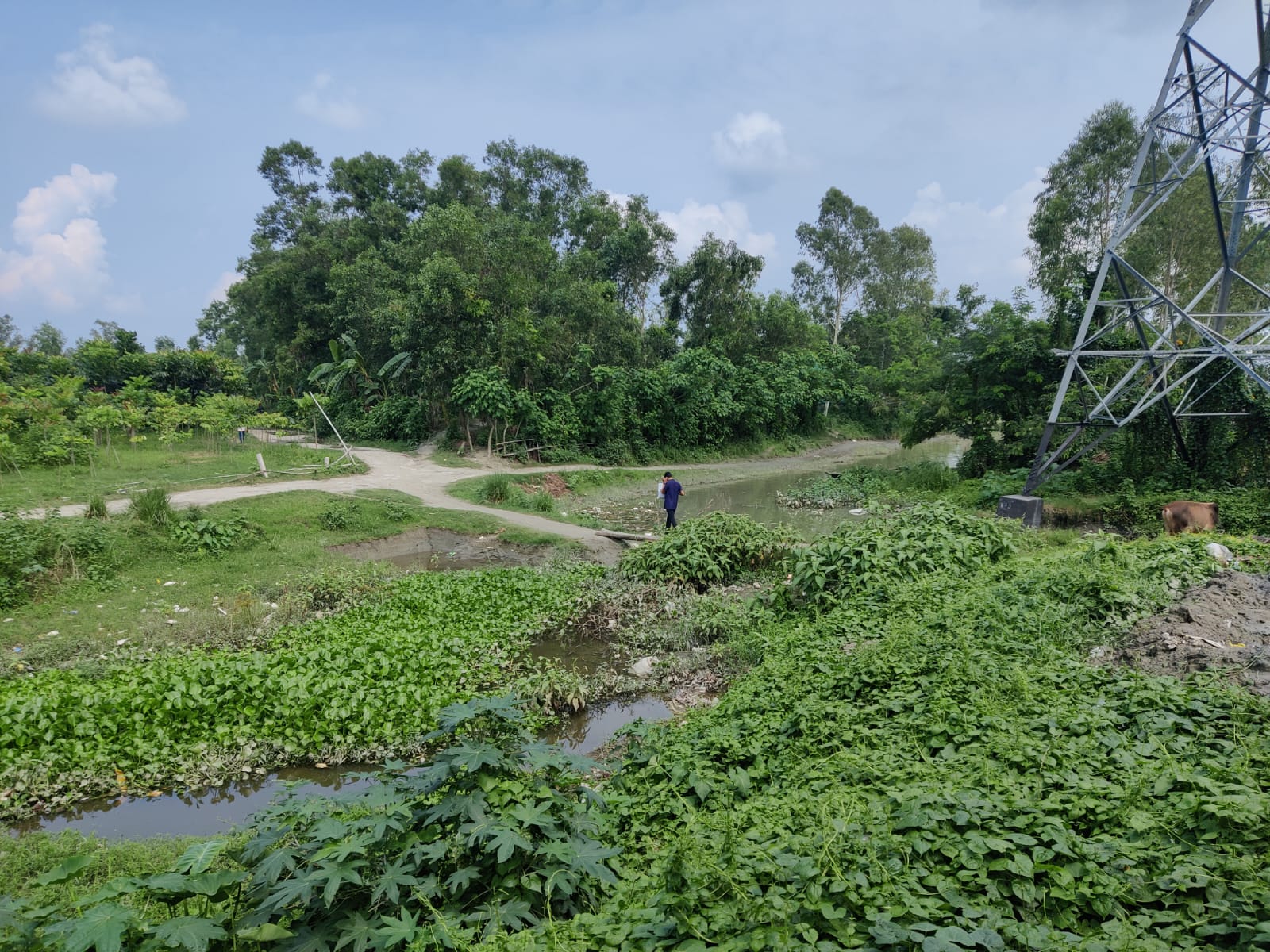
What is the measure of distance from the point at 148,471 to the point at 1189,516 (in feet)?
78.8

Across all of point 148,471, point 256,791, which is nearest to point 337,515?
point 148,471

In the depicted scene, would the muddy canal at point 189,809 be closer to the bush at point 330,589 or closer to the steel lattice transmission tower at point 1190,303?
the bush at point 330,589

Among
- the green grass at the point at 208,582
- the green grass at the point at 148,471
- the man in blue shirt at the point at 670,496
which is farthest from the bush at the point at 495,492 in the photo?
the man in blue shirt at the point at 670,496

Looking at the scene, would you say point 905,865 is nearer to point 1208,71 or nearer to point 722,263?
point 1208,71

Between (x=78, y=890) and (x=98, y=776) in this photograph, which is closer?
(x=78, y=890)

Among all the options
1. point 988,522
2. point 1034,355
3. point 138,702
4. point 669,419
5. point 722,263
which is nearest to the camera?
point 138,702

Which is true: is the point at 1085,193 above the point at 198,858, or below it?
above

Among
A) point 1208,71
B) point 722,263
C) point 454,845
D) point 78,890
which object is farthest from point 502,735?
point 722,263

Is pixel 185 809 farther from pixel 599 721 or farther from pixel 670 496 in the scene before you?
→ pixel 670 496

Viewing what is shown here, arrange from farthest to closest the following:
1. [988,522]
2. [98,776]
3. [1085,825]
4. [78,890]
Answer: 1. [988,522]
2. [98,776]
3. [78,890]
4. [1085,825]

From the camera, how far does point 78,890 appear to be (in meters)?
4.13

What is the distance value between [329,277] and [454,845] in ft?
118

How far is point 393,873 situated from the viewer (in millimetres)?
3115

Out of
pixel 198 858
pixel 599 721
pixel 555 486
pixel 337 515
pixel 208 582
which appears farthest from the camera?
pixel 555 486
